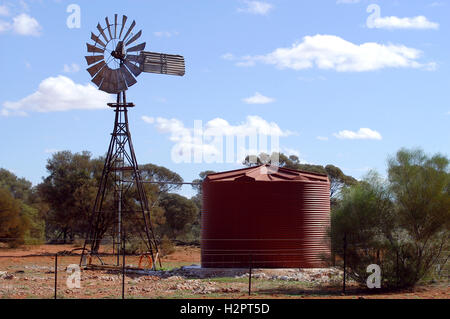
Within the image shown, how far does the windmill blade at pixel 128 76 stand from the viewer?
89.8 ft

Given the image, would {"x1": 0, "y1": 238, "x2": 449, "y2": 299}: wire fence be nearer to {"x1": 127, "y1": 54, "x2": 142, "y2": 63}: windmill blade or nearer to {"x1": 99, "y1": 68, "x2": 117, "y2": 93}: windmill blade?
{"x1": 99, "y1": 68, "x2": 117, "y2": 93}: windmill blade

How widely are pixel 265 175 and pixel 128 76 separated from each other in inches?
310

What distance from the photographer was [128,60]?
1086 inches

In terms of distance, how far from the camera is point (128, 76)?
90.1 feet

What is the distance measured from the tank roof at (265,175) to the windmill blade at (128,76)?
5.66 m

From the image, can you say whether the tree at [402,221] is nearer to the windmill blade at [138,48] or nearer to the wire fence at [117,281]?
the wire fence at [117,281]

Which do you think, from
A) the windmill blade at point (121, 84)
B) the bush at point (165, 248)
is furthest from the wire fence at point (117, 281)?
the bush at point (165, 248)

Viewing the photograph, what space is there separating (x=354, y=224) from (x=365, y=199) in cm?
87

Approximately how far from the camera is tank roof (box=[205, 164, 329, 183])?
81.4 ft

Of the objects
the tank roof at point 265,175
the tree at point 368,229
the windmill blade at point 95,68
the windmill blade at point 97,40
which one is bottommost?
the tree at point 368,229

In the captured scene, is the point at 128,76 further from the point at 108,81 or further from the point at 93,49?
the point at 93,49

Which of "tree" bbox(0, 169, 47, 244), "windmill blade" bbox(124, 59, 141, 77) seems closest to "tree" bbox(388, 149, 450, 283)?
"windmill blade" bbox(124, 59, 141, 77)
